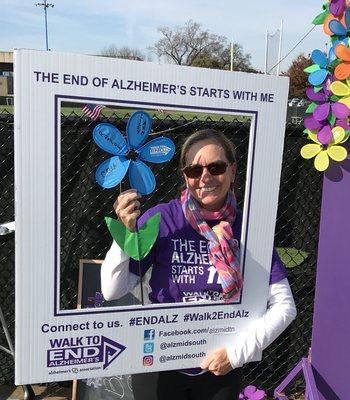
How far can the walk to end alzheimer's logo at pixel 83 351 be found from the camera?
1562mm

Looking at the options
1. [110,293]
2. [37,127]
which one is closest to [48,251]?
[110,293]

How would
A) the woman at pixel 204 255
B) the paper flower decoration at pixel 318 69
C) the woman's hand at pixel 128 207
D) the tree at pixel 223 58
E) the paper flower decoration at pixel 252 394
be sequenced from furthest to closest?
the tree at pixel 223 58, the paper flower decoration at pixel 252 394, the paper flower decoration at pixel 318 69, the woman at pixel 204 255, the woman's hand at pixel 128 207

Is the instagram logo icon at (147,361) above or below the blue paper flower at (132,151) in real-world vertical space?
below

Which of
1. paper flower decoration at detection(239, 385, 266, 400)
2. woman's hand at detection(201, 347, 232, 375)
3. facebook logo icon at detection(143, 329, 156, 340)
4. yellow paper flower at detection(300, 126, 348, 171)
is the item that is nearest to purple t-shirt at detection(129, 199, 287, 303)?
facebook logo icon at detection(143, 329, 156, 340)

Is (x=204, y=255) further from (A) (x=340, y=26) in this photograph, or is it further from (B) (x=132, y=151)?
(A) (x=340, y=26)

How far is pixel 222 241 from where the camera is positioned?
5.33 ft

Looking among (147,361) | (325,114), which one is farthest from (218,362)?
(325,114)

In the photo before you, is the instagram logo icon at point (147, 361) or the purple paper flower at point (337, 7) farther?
the purple paper flower at point (337, 7)

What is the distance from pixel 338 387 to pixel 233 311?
2.61 ft

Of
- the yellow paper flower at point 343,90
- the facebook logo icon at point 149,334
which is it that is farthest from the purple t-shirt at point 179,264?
the yellow paper flower at point 343,90

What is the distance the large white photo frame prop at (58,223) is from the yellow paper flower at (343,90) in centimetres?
41

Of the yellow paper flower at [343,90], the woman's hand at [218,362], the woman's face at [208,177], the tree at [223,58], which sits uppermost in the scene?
the tree at [223,58]

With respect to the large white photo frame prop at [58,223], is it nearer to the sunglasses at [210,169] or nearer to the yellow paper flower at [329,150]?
the sunglasses at [210,169]

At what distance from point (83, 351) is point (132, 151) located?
70 cm
